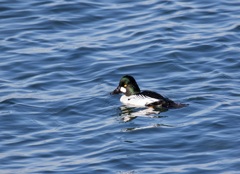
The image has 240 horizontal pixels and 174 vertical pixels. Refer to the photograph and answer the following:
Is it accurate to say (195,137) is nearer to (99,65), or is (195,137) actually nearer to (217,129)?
(217,129)

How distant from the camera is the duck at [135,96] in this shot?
16859 mm

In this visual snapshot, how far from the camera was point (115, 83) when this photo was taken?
18.8m

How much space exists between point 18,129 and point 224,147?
3878mm

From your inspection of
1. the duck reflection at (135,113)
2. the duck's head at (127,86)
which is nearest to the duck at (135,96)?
the duck's head at (127,86)

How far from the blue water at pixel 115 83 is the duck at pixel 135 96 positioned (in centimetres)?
26

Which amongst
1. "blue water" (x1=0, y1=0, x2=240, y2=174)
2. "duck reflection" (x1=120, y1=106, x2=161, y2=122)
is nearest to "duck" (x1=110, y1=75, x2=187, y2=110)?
"duck reflection" (x1=120, y1=106, x2=161, y2=122)

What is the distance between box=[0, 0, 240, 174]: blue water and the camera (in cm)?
1402

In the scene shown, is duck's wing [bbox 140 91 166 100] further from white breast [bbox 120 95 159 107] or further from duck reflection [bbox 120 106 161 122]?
duck reflection [bbox 120 106 161 122]

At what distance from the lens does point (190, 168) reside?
13258 mm

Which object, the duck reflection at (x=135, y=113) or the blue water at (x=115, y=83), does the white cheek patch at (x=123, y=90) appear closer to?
the blue water at (x=115, y=83)

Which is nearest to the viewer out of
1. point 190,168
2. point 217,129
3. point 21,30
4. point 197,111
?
point 190,168

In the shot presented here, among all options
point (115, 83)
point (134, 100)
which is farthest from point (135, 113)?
point (115, 83)

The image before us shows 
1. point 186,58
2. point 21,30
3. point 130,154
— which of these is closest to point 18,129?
point 130,154

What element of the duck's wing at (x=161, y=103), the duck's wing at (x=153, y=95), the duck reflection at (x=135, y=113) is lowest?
the duck reflection at (x=135, y=113)
